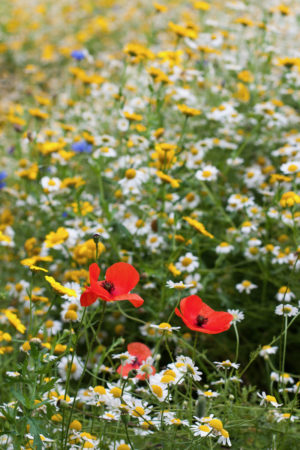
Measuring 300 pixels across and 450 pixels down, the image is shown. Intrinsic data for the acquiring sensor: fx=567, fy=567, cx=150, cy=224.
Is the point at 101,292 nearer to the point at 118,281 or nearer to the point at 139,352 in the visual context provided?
the point at 118,281

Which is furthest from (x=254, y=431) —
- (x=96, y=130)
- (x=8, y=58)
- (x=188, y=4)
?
(x=188, y=4)

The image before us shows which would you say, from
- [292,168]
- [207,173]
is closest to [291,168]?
[292,168]

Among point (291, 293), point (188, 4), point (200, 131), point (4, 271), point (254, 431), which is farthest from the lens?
point (188, 4)

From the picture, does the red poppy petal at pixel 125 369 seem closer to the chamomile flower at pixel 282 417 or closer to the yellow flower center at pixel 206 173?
the chamomile flower at pixel 282 417

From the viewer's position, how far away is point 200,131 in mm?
2949

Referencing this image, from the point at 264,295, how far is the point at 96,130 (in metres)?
1.45

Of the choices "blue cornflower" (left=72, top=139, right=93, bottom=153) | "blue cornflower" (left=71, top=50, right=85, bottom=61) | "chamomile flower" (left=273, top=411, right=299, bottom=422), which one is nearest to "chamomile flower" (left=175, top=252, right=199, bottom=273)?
"chamomile flower" (left=273, top=411, right=299, bottom=422)

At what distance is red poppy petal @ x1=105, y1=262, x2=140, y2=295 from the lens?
114 centimetres

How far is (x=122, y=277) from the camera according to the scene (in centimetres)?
115

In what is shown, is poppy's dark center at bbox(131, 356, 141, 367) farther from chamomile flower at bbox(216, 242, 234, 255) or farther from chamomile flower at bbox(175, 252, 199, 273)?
chamomile flower at bbox(216, 242, 234, 255)

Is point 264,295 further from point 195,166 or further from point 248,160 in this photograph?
point 248,160

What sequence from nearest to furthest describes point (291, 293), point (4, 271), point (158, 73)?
point (291, 293)
point (158, 73)
point (4, 271)

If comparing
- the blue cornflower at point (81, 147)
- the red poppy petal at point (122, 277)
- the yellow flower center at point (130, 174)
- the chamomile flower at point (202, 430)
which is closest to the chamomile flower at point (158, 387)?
the chamomile flower at point (202, 430)

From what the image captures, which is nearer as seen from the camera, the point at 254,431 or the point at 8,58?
the point at 254,431
